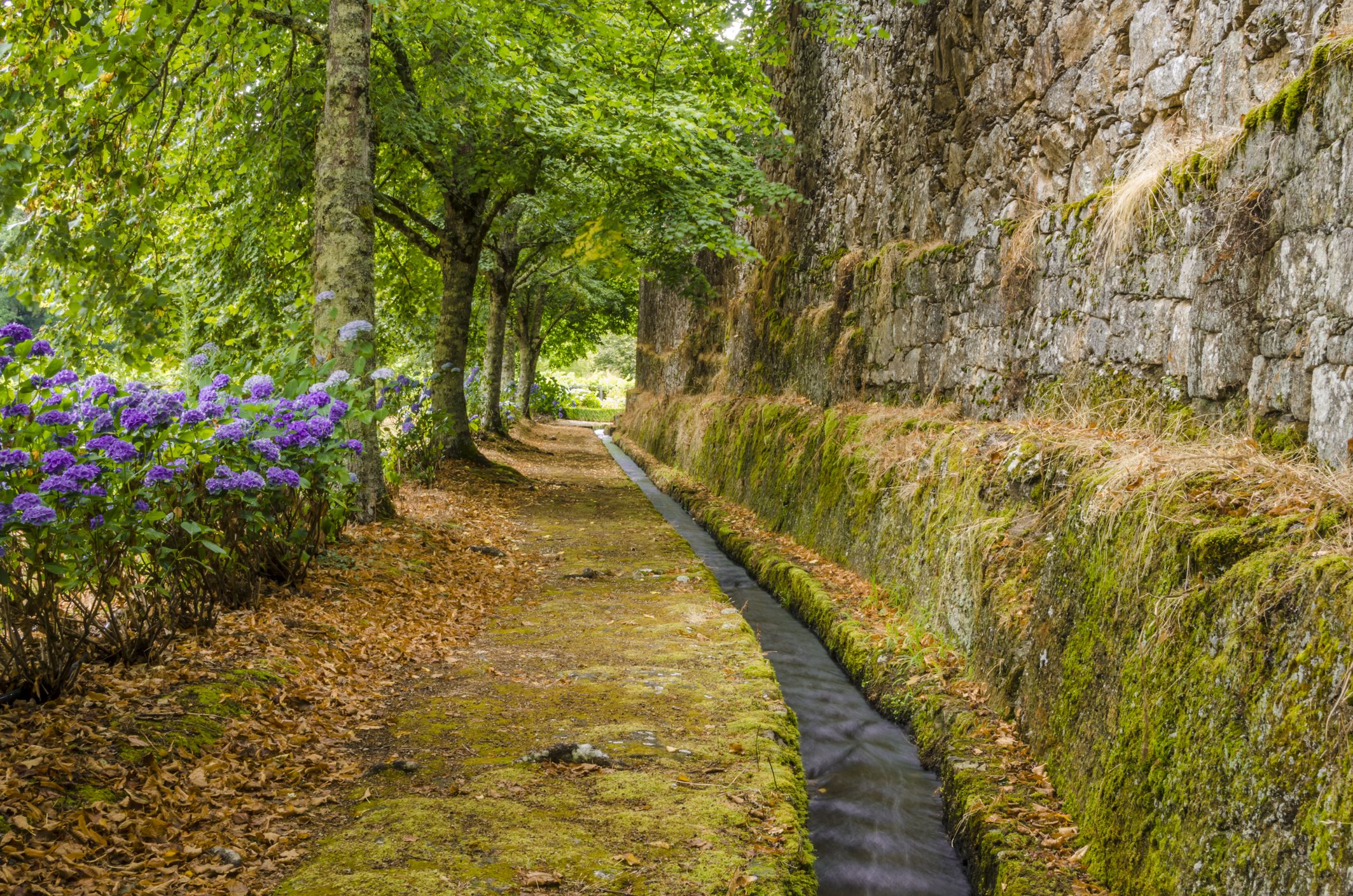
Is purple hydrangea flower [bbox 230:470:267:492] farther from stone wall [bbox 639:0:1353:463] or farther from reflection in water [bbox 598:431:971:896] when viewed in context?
stone wall [bbox 639:0:1353:463]

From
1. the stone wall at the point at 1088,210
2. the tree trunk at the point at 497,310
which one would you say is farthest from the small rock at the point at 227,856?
the tree trunk at the point at 497,310

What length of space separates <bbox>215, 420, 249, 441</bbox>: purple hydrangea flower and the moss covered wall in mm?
4128

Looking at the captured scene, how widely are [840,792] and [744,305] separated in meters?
11.8

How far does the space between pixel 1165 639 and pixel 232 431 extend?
4.31m

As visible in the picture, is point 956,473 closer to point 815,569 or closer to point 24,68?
point 815,569

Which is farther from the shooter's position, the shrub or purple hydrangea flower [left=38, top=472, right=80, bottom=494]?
the shrub

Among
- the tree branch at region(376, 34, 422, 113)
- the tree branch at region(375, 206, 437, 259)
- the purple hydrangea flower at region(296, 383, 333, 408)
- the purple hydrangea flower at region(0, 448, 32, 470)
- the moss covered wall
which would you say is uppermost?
the tree branch at region(376, 34, 422, 113)

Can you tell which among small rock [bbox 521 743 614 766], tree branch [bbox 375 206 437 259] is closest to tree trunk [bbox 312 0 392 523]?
small rock [bbox 521 743 614 766]

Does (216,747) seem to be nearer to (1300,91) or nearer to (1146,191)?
(1300,91)

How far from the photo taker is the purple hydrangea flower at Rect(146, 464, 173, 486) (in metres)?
3.95

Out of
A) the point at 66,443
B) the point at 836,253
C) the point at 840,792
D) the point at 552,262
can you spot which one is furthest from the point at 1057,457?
the point at 552,262

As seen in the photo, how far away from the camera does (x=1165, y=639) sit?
121 inches

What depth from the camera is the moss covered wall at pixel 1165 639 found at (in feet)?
7.72

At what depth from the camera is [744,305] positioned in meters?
15.7
